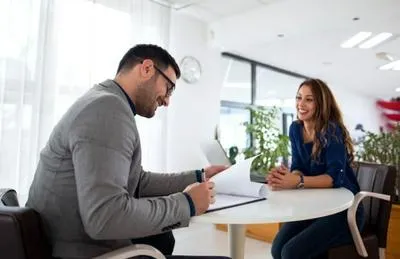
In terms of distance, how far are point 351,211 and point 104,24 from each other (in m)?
2.65

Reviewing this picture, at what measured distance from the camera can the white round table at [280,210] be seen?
41.1 inches

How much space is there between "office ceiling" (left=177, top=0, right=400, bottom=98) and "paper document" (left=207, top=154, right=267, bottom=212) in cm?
271

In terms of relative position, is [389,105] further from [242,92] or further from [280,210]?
[280,210]

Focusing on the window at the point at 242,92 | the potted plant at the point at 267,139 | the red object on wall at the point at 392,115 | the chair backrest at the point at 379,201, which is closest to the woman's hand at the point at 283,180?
the chair backrest at the point at 379,201

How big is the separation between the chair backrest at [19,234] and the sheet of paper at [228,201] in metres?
0.54

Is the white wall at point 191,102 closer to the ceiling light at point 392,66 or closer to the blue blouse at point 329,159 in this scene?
the blue blouse at point 329,159

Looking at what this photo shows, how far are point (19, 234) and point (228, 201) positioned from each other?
0.75m

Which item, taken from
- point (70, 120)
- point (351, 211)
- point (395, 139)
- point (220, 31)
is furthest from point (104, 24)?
point (395, 139)

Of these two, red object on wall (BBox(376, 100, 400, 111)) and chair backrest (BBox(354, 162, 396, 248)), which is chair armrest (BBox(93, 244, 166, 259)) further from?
red object on wall (BBox(376, 100, 400, 111))

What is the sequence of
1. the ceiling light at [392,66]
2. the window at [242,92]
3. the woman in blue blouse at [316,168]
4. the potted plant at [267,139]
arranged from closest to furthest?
the woman in blue blouse at [316,168] < the potted plant at [267,139] < the window at [242,92] < the ceiling light at [392,66]

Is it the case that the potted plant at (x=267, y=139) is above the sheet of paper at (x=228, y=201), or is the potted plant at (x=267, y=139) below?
above

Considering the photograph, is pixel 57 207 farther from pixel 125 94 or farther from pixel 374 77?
pixel 374 77

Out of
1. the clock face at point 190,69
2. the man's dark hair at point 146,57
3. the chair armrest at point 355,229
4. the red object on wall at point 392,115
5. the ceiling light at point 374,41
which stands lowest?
the chair armrest at point 355,229

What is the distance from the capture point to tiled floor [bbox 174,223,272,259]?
9.43ft
